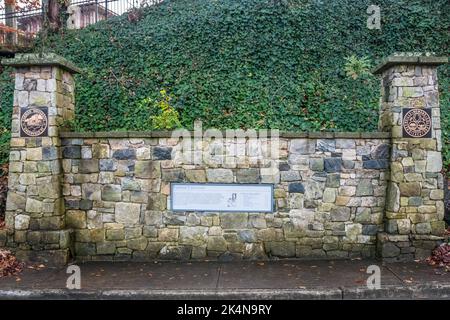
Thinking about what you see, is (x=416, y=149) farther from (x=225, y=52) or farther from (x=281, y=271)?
(x=225, y=52)

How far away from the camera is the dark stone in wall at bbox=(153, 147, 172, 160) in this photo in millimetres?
6207

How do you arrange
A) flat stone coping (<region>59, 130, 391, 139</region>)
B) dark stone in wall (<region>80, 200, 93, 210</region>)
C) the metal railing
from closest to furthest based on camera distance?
1. flat stone coping (<region>59, 130, 391, 139</region>)
2. dark stone in wall (<region>80, 200, 93, 210</region>)
3. the metal railing

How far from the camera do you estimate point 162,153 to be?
20.4 feet

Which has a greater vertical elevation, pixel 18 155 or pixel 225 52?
pixel 225 52

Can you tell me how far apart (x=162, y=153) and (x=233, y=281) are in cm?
233

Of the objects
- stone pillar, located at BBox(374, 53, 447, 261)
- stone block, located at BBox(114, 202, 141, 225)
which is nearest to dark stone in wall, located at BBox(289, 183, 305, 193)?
stone pillar, located at BBox(374, 53, 447, 261)

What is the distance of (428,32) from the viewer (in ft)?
34.8

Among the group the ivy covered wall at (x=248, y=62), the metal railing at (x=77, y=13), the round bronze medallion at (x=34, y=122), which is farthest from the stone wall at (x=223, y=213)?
the metal railing at (x=77, y=13)

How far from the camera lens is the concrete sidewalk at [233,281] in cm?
484

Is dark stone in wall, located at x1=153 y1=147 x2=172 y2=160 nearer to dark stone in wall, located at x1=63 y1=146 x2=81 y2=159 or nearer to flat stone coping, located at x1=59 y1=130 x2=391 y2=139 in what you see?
flat stone coping, located at x1=59 y1=130 x2=391 y2=139

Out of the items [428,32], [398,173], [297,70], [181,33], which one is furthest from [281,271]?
[428,32]

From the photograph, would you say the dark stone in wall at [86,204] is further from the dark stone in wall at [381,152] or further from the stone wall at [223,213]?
the dark stone in wall at [381,152]

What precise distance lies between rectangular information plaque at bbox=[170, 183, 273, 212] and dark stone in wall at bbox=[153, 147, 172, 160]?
469 millimetres

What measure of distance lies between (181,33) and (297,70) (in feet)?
11.2
